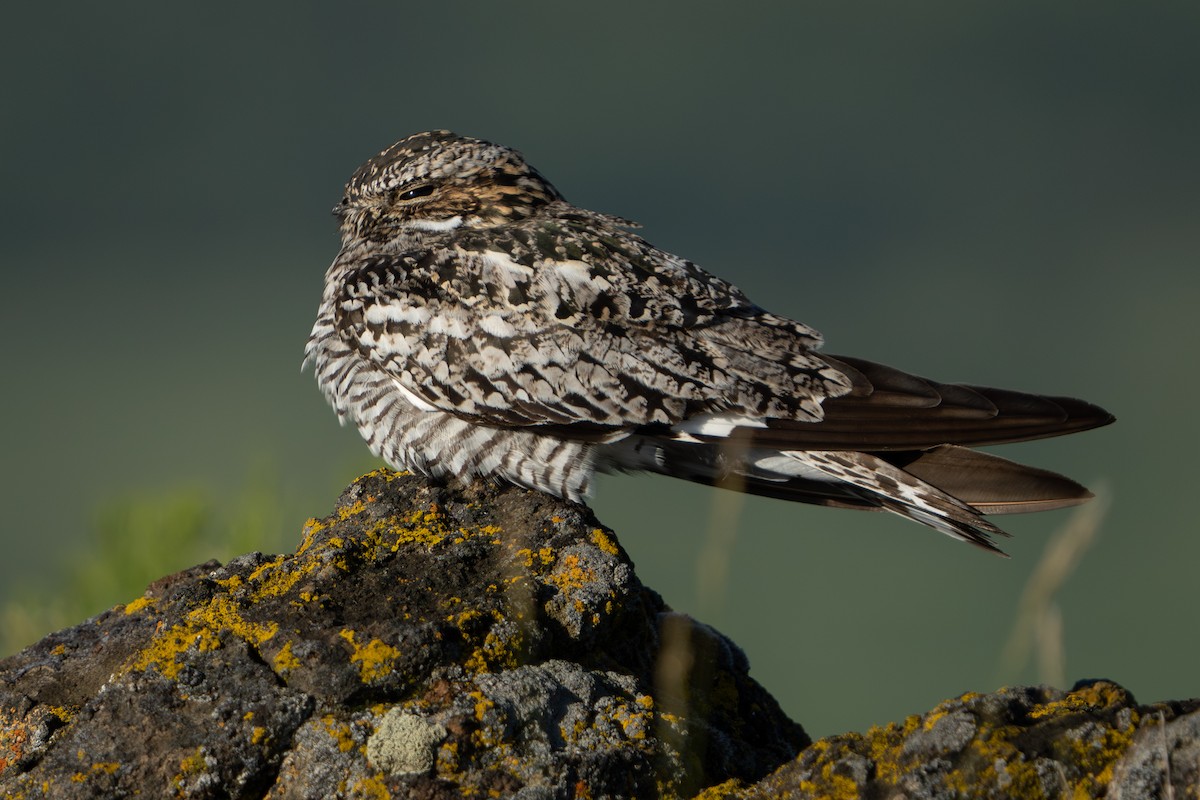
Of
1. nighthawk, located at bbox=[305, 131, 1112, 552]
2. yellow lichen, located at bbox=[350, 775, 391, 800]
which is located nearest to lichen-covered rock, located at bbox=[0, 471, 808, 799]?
yellow lichen, located at bbox=[350, 775, 391, 800]

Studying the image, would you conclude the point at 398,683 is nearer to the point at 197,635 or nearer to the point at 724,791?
the point at 197,635

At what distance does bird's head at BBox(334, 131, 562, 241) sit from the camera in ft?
15.8

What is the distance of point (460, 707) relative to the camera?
257 centimetres

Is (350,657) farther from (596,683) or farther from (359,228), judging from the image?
(359,228)

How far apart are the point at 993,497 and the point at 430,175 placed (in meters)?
2.52

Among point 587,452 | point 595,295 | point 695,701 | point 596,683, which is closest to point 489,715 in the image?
point 596,683

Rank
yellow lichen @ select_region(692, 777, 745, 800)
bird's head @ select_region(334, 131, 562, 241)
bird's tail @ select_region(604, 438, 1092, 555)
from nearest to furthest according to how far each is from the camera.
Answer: yellow lichen @ select_region(692, 777, 745, 800) < bird's tail @ select_region(604, 438, 1092, 555) < bird's head @ select_region(334, 131, 562, 241)

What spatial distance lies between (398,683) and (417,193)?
2657mm

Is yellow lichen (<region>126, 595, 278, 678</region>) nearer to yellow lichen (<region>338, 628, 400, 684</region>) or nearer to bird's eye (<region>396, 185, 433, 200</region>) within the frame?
Answer: yellow lichen (<region>338, 628, 400, 684</region>)

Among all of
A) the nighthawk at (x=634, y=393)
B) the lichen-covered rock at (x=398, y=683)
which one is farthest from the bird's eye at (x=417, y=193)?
the lichen-covered rock at (x=398, y=683)

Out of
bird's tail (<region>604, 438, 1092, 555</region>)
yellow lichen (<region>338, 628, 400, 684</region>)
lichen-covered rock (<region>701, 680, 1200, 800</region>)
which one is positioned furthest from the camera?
bird's tail (<region>604, 438, 1092, 555</region>)

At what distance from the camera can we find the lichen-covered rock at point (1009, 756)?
6.83 ft

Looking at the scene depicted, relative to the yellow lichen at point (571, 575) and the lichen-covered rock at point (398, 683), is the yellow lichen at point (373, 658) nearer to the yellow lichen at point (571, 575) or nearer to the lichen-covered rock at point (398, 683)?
the lichen-covered rock at point (398, 683)

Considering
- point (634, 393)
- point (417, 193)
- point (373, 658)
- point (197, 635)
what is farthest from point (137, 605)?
point (417, 193)
